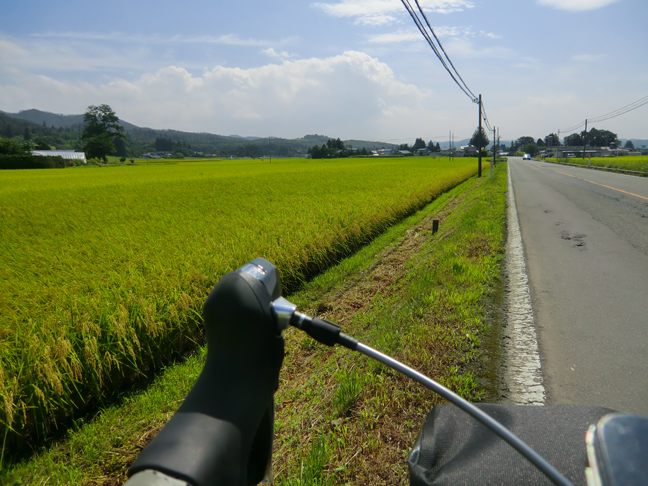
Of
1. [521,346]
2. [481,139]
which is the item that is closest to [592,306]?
[521,346]

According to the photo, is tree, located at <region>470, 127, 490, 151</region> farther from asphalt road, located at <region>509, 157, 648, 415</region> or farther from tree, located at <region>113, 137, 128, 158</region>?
tree, located at <region>113, 137, 128, 158</region>

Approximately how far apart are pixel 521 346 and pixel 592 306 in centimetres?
137

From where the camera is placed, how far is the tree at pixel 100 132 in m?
74.9

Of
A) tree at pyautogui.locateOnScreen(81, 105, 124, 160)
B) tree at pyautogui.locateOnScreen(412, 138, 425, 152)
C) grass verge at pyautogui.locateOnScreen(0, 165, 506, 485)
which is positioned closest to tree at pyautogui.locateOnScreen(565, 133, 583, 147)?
tree at pyautogui.locateOnScreen(412, 138, 425, 152)

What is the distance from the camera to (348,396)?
2.32 m

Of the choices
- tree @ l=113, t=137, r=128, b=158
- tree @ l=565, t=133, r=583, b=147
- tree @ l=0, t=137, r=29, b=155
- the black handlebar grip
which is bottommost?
the black handlebar grip

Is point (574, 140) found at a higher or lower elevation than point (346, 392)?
higher

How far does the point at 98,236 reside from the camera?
19.2 ft

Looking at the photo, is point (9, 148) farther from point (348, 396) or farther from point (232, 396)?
point (232, 396)

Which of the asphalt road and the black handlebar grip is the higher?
the black handlebar grip

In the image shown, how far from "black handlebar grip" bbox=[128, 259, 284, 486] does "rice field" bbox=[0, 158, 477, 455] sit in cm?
211

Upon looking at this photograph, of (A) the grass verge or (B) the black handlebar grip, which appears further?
(A) the grass verge

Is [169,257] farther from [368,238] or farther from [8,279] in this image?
[368,238]

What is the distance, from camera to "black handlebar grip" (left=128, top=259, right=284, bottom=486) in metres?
0.69
